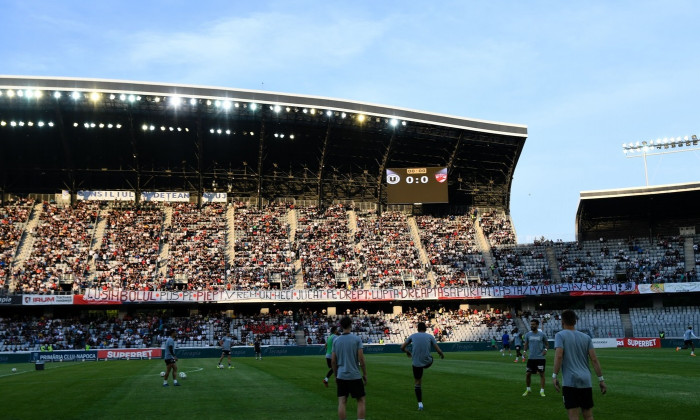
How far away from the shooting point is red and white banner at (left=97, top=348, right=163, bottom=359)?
54.1 metres

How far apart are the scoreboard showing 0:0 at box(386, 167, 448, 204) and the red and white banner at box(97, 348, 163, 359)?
2954cm

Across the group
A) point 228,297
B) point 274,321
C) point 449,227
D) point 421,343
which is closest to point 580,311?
point 449,227

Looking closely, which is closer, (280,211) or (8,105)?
(8,105)

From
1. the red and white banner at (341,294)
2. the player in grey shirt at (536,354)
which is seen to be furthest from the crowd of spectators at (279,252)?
the player in grey shirt at (536,354)

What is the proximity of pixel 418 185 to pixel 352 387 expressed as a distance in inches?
2330

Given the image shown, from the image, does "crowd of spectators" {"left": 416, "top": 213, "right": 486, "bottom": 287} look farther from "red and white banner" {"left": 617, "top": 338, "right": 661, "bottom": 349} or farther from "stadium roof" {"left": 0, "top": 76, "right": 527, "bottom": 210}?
"red and white banner" {"left": 617, "top": 338, "right": 661, "bottom": 349}

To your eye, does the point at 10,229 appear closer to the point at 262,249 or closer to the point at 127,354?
the point at 127,354

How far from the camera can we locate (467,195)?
80375 millimetres

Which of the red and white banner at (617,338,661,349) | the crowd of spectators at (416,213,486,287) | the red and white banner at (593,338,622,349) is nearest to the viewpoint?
the red and white banner at (617,338,661,349)

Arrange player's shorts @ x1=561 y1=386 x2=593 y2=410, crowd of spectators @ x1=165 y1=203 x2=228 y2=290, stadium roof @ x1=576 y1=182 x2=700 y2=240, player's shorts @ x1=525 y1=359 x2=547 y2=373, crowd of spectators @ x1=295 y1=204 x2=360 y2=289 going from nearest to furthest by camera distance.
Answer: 1. player's shorts @ x1=561 y1=386 x2=593 y2=410
2. player's shorts @ x1=525 y1=359 x2=547 y2=373
3. crowd of spectators @ x1=165 y1=203 x2=228 y2=290
4. crowd of spectators @ x1=295 y1=204 x2=360 y2=289
5. stadium roof @ x1=576 y1=182 x2=700 y2=240

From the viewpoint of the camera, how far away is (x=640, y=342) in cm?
5878

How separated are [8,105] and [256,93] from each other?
75.0 feet

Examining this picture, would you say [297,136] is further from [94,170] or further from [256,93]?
[94,170]

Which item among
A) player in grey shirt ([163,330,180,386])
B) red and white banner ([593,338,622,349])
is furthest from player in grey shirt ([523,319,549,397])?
red and white banner ([593,338,622,349])
